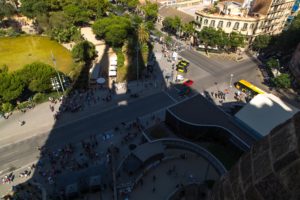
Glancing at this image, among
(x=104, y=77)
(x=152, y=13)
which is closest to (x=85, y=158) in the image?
(x=104, y=77)

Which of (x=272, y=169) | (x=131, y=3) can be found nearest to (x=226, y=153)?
(x=272, y=169)

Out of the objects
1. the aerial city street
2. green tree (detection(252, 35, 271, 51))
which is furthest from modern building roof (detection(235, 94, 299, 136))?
green tree (detection(252, 35, 271, 51))

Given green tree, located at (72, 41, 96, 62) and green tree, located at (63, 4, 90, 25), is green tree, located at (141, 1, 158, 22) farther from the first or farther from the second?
green tree, located at (72, 41, 96, 62)

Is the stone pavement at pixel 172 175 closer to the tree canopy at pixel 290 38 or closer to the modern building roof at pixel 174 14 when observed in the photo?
the tree canopy at pixel 290 38

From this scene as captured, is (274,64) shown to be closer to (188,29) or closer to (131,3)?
(188,29)

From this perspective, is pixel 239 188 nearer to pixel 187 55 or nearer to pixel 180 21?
pixel 187 55

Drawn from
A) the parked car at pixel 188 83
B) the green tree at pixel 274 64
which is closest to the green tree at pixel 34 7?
the parked car at pixel 188 83
